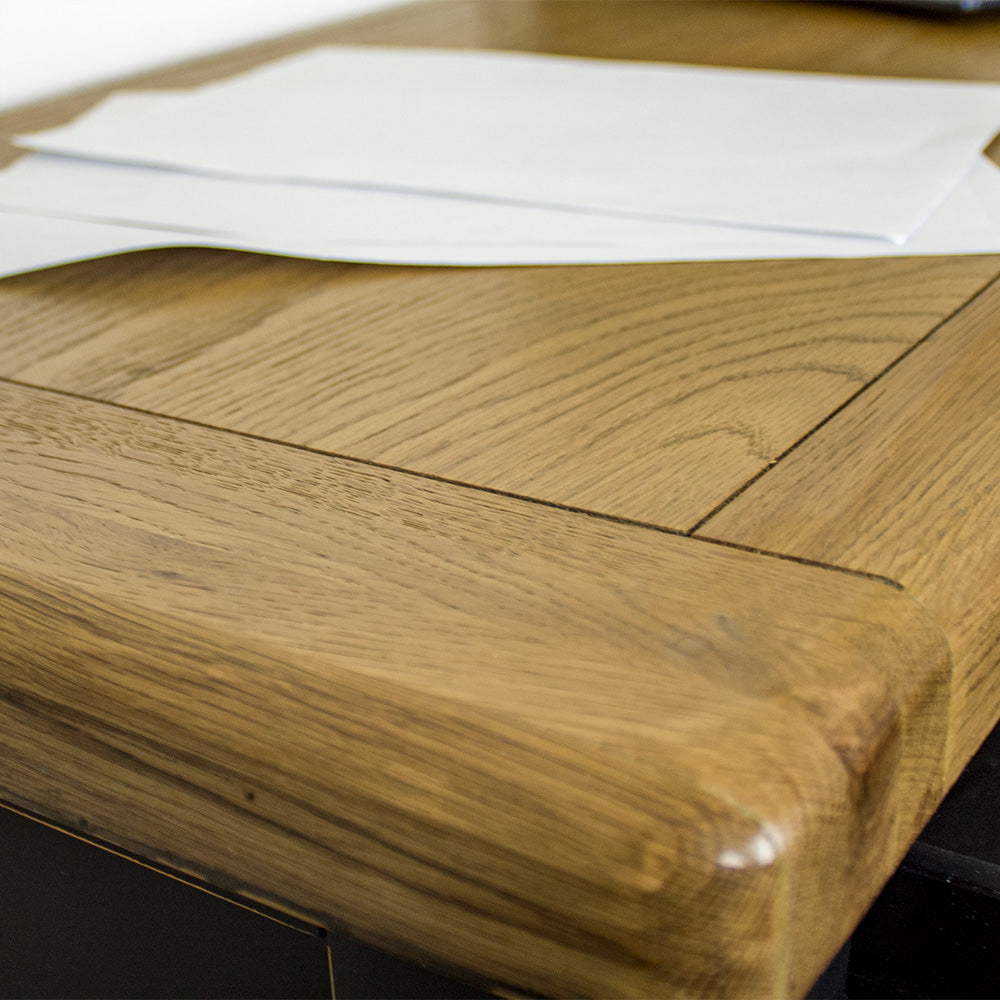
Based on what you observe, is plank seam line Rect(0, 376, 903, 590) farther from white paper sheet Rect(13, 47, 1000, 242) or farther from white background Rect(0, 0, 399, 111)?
white background Rect(0, 0, 399, 111)

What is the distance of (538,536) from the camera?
0.19 m

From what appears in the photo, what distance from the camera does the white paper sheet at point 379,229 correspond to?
0.32 metres

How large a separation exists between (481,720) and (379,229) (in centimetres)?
23

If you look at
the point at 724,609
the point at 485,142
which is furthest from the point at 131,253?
the point at 724,609

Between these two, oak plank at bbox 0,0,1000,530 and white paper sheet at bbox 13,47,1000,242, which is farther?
white paper sheet at bbox 13,47,1000,242

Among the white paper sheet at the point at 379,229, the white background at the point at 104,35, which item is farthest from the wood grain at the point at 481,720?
the white background at the point at 104,35

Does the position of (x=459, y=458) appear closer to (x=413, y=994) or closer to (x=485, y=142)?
(x=413, y=994)

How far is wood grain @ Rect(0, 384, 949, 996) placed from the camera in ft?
0.46

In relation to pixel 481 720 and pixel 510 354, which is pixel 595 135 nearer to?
pixel 510 354

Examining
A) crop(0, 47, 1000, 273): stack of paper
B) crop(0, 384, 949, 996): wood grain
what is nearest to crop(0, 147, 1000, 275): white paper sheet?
crop(0, 47, 1000, 273): stack of paper

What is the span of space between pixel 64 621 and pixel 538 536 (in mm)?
73

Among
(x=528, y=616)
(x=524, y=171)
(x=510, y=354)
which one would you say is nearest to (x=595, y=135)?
(x=524, y=171)

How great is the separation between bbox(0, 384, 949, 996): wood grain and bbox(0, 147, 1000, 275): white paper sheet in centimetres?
14

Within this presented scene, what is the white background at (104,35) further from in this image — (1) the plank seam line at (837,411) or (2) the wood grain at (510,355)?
(1) the plank seam line at (837,411)
